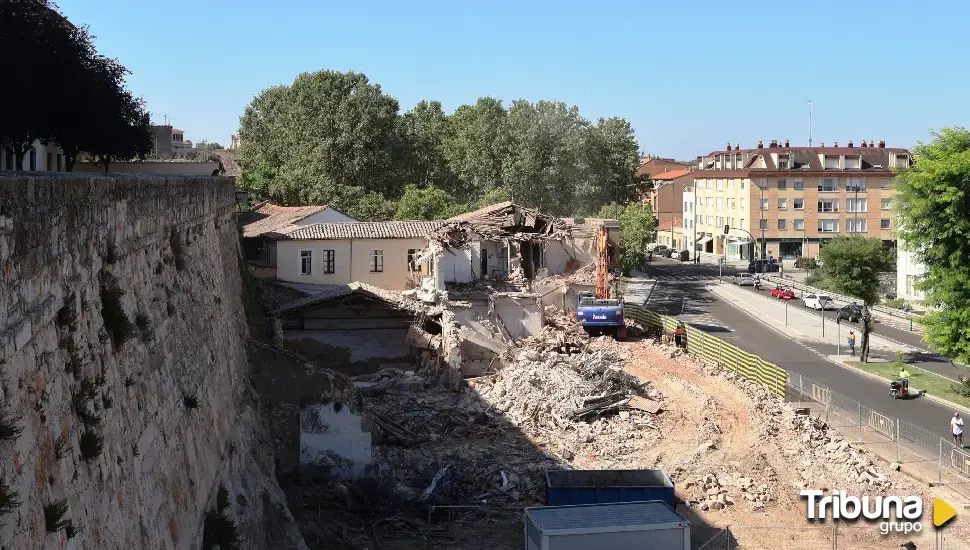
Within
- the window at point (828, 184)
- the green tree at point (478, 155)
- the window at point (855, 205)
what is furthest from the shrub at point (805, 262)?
the green tree at point (478, 155)

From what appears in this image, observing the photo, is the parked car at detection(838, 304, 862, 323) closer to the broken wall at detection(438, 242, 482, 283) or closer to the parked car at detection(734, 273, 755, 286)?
the parked car at detection(734, 273, 755, 286)

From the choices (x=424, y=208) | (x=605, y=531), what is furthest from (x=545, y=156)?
(x=605, y=531)

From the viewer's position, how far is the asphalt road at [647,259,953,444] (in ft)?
99.3

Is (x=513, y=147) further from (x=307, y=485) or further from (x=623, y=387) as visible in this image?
(x=307, y=485)

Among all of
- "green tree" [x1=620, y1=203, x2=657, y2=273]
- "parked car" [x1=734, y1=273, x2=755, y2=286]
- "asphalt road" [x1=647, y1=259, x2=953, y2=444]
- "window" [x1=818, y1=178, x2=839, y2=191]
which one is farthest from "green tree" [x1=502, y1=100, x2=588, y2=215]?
"window" [x1=818, y1=178, x2=839, y2=191]

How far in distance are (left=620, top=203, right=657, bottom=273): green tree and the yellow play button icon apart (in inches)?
1794

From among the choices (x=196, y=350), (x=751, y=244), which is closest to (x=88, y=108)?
(x=196, y=350)

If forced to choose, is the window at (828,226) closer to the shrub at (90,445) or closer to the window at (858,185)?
the window at (858,185)

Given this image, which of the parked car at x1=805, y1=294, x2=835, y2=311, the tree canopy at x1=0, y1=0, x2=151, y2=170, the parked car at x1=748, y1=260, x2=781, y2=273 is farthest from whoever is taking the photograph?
the parked car at x1=748, y1=260, x2=781, y2=273

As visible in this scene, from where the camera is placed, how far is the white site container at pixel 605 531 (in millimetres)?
16438

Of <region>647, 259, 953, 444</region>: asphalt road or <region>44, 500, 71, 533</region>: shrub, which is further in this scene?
<region>647, 259, 953, 444</region>: asphalt road

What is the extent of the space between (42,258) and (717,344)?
3011cm

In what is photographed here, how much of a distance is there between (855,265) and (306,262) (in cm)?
2389

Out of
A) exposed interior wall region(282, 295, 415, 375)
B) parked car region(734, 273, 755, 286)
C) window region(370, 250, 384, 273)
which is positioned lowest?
exposed interior wall region(282, 295, 415, 375)
